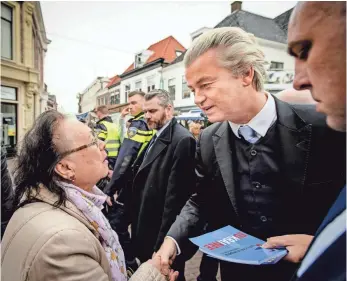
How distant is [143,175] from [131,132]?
0.77m

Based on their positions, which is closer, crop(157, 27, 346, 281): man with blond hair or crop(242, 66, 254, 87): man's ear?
crop(157, 27, 346, 281): man with blond hair

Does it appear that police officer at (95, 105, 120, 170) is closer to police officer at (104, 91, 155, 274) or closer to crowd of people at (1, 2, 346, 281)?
police officer at (104, 91, 155, 274)

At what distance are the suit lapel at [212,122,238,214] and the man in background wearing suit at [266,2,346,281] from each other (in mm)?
729

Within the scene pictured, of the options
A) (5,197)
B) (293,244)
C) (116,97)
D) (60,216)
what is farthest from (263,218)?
(116,97)

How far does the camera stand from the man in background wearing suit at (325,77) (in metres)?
0.50

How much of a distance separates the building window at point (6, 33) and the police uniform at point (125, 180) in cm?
1292

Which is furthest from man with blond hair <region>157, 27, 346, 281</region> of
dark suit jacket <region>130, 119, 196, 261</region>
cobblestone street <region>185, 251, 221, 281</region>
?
cobblestone street <region>185, 251, 221, 281</region>

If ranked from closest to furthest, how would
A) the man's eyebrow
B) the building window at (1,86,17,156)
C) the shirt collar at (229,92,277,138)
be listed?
the man's eyebrow → the shirt collar at (229,92,277,138) → the building window at (1,86,17,156)

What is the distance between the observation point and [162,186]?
102 inches

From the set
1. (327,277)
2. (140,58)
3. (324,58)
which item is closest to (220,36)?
(324,58)

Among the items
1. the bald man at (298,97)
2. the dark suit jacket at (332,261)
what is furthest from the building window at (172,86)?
the dark suit jacket at (332,261)

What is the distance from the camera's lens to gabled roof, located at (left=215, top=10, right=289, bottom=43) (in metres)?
17.9

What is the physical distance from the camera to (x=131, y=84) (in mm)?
27672

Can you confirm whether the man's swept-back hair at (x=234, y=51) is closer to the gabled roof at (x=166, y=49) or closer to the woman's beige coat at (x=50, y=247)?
the woman's beige coat at (x=50, y=247)
